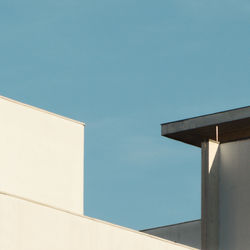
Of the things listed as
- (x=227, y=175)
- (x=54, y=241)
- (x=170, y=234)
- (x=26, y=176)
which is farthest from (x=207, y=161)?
(x=54, y=241)

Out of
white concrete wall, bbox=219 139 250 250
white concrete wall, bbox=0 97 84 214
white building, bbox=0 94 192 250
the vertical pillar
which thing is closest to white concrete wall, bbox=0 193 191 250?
white building, bbox=0 94 192 250

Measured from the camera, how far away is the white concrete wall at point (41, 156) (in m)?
27.1

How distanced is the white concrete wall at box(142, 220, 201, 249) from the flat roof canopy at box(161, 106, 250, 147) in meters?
2.55

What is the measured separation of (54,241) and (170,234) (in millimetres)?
12211

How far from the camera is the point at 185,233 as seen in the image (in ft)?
110

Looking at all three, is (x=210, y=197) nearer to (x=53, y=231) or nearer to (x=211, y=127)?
(x=211, y=127)

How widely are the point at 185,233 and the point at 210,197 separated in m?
3.02

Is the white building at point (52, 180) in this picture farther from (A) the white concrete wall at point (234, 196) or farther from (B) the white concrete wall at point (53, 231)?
(A) the white concrete wall at point (234, 196)

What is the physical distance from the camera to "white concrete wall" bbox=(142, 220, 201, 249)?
33.1 meters

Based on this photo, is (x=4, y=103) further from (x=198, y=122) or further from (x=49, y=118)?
(x=198, y=122)

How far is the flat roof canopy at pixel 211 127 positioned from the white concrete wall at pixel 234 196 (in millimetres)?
951

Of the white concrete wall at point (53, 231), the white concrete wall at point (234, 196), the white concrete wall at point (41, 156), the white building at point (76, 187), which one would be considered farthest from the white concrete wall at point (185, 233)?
the white concrete wall at point (53, 231)

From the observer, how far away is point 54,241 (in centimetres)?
2216

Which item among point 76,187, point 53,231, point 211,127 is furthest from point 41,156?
point 211,127
